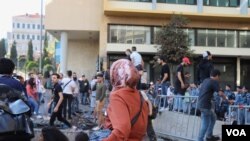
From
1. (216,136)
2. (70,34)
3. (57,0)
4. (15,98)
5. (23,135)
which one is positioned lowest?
(216,136)

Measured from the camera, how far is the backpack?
431cm

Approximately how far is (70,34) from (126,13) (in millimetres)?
5364

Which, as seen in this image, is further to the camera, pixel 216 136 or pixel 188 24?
pixel 188 24

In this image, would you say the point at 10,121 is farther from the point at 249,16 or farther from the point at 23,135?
the point at 249,16

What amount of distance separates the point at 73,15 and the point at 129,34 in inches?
169

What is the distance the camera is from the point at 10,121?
14.3ft

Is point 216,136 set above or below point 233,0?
below

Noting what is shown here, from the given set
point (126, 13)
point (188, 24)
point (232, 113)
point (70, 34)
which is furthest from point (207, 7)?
point (232, 113)

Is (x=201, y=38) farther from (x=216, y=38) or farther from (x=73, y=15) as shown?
(x=73, y=15)

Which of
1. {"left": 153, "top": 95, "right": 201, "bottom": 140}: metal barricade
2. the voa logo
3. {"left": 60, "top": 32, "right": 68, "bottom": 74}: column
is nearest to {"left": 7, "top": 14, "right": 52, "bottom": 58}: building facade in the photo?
{"left": 60, "top": 32, "right": 68, "bottom": 74}: column

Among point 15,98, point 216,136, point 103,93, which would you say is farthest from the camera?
point 103,93

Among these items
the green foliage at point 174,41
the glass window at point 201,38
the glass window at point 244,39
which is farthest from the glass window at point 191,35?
the glass window at point 244,39

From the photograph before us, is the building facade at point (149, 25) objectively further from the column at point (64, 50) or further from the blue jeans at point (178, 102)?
the blue jeans at point (178, 102)

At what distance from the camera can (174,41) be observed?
1193 inches
